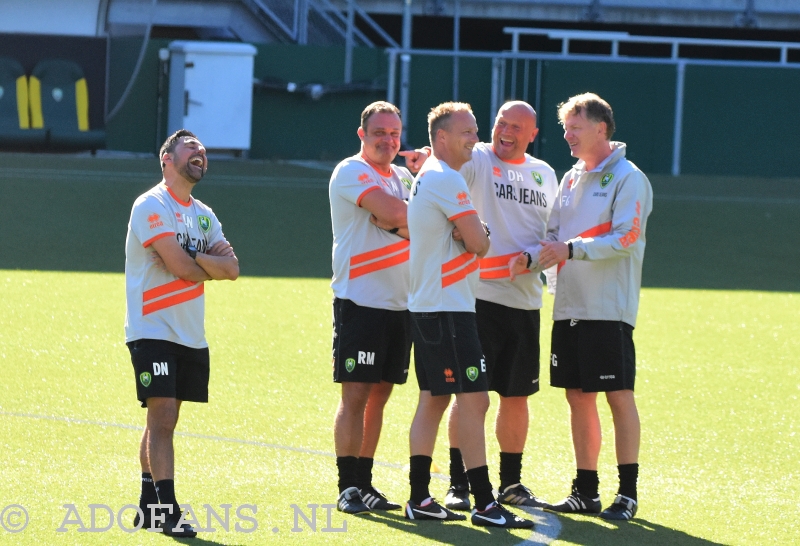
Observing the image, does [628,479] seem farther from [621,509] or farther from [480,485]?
[480,485]

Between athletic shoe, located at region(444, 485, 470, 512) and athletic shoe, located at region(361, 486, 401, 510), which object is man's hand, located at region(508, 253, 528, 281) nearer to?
athletic shoe, located at region(444, 485, 470, 512)

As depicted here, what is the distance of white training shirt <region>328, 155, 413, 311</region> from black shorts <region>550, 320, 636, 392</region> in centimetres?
92

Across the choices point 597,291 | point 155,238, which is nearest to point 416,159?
point 597,291

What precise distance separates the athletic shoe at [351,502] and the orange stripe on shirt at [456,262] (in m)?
1.18

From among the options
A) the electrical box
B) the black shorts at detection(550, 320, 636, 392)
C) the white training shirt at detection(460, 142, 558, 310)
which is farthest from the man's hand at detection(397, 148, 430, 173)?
the electrical box

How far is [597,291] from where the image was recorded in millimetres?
6309

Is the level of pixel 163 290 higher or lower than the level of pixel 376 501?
higher

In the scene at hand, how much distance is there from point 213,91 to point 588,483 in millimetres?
15371

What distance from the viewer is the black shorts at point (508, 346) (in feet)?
21.1

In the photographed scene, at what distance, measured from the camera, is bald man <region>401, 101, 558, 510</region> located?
6.41m

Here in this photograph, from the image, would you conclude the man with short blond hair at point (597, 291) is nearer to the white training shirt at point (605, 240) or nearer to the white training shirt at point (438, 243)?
the white training shirt at point (605, 240)

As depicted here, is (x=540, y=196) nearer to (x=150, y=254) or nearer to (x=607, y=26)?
(x=150, y=254)

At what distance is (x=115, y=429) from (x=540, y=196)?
311 centimetres

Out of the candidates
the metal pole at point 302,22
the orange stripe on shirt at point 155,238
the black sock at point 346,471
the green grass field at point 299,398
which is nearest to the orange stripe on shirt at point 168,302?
the orange stripe on shirt at point 155,238
